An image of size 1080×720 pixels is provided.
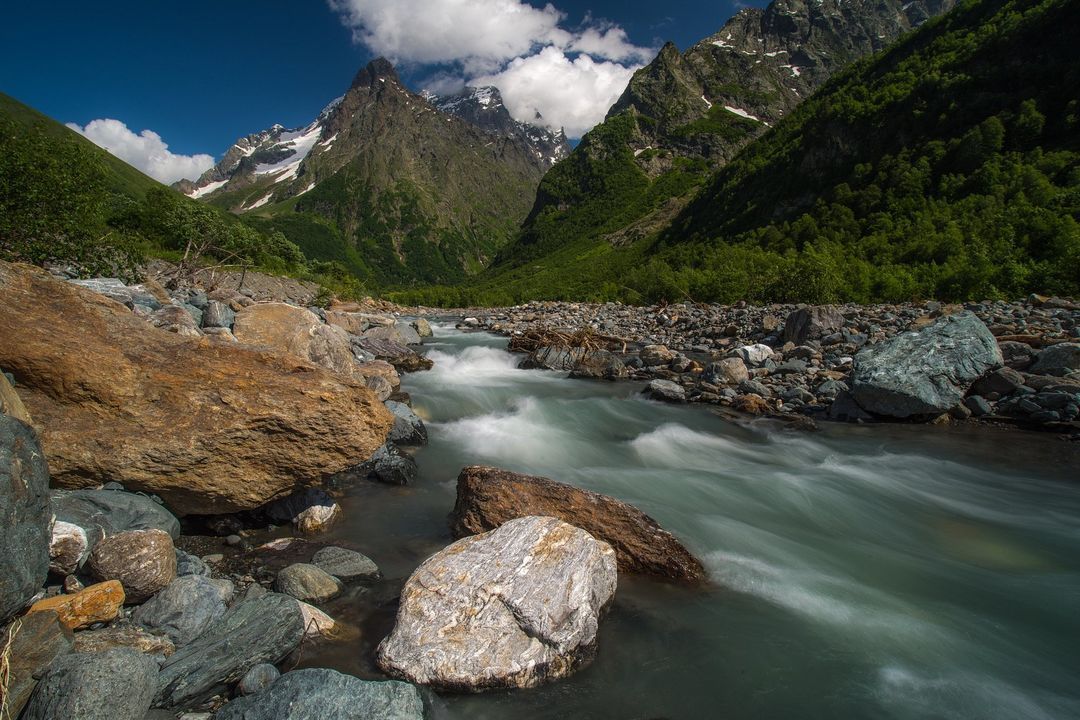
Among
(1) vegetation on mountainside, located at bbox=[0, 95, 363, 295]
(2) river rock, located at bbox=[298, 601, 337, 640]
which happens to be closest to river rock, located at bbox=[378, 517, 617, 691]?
(2) river rock, located at bbox=[298, 601, 337, 640]

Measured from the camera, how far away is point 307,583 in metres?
4.56

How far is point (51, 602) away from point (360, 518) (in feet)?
10.6

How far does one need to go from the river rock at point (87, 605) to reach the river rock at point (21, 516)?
17 cm

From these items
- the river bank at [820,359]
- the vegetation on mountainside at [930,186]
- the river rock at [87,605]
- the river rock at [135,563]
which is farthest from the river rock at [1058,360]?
the river rock at [87,605]

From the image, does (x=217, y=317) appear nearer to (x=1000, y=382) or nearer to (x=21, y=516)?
(x=21, y=516)

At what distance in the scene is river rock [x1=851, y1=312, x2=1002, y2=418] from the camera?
1021 cm

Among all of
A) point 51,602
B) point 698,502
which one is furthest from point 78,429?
point 698,502

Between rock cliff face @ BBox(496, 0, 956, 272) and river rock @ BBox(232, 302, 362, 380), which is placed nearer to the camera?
river rock @ BBox(232, 302, 362, 380)

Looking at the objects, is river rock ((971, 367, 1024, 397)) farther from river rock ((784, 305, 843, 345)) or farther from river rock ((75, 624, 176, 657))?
river rock ((75, 624, 176, 657))

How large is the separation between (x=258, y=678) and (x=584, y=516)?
3195 mm

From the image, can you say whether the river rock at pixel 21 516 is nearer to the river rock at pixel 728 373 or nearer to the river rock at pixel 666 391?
the river rock at pixel 666 391

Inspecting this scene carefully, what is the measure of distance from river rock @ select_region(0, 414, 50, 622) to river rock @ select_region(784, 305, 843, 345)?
17.9 meters

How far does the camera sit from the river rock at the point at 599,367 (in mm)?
16125

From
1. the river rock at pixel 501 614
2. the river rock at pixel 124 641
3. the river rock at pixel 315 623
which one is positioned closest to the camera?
the river rock at pixel 124 641
